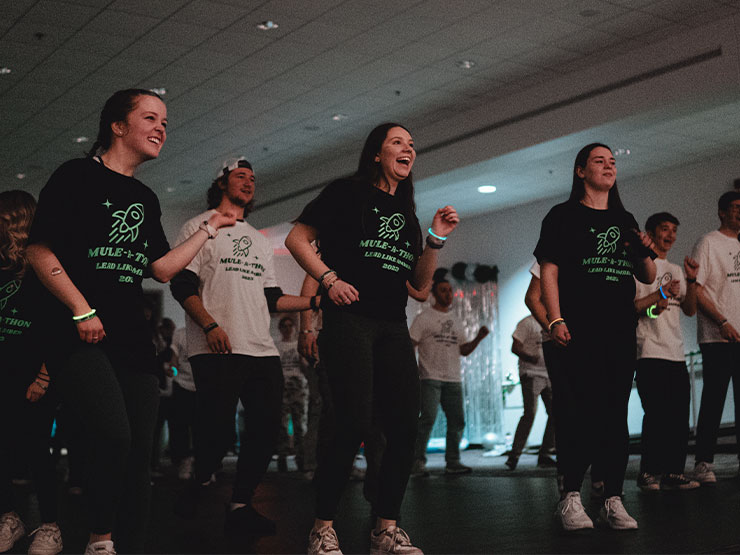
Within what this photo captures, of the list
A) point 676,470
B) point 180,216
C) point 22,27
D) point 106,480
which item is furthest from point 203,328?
point 180,216

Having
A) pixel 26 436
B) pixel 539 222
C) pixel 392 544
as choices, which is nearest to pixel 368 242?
pixel 392 544

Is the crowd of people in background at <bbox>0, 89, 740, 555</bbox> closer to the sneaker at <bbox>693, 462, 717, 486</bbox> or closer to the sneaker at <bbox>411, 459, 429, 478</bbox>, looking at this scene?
the sneaker at <bbox>693, 462, 717, 486</bbox>

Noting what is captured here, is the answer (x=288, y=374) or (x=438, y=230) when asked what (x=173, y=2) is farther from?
(x=438, y=230)

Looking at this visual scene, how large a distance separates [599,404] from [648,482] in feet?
5.62

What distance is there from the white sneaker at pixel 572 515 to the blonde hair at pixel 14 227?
2.08m

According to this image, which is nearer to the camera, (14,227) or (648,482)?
(14,227)

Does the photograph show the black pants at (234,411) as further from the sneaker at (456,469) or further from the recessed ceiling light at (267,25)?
the recessed ceiling light at (267,25)

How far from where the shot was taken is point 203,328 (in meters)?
3.46

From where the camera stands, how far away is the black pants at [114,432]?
210cm

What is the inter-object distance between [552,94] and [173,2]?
376 centimetres

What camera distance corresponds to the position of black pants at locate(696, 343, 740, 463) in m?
4.91

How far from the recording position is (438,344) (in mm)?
7289

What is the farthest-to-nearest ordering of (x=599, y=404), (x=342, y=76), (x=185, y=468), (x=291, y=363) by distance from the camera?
(x=291, y=363) < (x=342, y=76) < (x=185, y=468) < (x=599, y=404)

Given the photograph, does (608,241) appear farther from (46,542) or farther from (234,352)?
(46,542)
